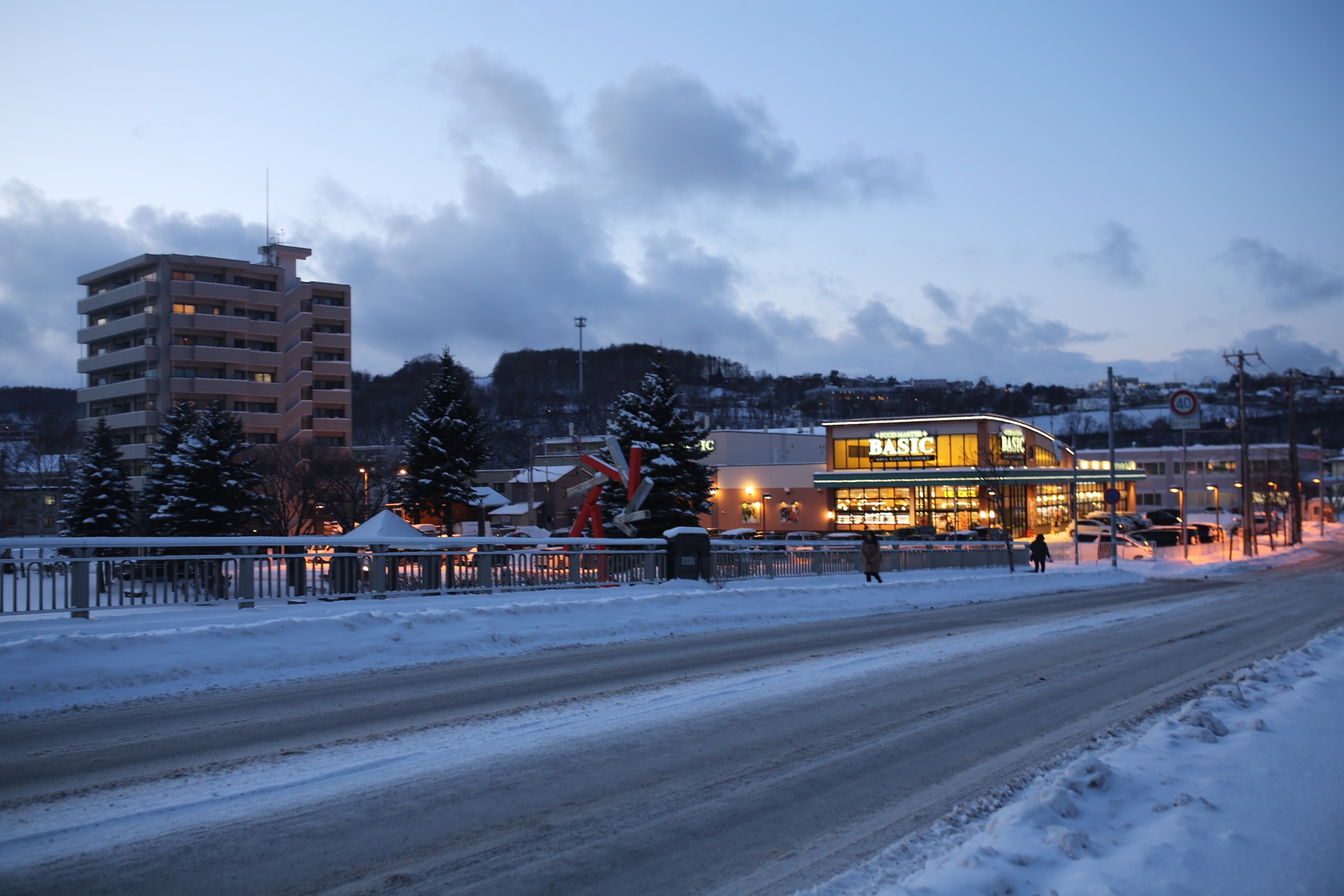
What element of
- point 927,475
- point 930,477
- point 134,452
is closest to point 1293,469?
point 930,477

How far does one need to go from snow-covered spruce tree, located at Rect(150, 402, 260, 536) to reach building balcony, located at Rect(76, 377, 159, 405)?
41.2 meters

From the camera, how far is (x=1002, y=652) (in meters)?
12.9

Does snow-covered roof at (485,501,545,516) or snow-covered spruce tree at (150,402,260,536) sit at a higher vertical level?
snow-covered spruce tree at (150,402,260,536)

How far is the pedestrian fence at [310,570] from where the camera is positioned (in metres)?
12.8

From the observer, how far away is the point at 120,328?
262 feet

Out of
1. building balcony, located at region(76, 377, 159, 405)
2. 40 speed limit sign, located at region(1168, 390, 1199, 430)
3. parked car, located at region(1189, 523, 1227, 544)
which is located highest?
building balcony, located at region(76, 377, 159, 405)

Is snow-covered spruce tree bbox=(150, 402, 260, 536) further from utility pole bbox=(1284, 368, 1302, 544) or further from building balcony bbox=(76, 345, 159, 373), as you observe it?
utility pole bbox=(1284, 368, 1302, 544)

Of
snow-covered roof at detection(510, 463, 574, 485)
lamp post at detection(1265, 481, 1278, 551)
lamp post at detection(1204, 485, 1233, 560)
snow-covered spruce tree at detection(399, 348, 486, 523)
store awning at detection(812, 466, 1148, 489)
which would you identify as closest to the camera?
lamp post at detection(1204, 485, 1233, 560)

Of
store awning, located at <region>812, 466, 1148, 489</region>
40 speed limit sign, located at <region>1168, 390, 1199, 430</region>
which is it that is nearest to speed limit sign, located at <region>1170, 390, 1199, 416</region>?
40 speed limit sign, located at <region>1168, 390, 1199, 430</region>

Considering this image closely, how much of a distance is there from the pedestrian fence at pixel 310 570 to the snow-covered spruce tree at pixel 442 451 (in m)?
23.8

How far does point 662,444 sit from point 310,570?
3070 centimetres

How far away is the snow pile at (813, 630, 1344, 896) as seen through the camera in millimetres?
4570

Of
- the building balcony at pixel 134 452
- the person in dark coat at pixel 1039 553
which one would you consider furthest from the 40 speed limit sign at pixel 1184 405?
the building balcony at pixel 134 452

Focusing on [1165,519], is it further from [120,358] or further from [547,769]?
[120,358]
